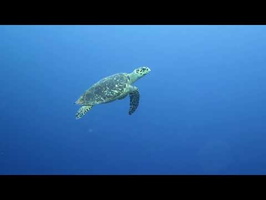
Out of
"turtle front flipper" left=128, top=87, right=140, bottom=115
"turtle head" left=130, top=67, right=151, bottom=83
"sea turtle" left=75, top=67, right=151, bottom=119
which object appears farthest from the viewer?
"turtle head" left=130, top=67, right=151, bottom=83

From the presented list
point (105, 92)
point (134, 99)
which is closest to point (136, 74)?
point (134, 99)

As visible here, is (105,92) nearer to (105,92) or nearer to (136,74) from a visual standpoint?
(105,92)

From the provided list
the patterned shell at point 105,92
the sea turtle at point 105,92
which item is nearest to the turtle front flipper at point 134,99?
the sea turtle at point 105,92

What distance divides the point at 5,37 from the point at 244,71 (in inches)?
889

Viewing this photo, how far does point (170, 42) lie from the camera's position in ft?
115

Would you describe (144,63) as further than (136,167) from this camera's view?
Yes

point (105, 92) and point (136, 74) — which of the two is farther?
point (136, 74)

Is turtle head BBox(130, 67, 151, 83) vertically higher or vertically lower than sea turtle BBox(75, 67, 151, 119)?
higher

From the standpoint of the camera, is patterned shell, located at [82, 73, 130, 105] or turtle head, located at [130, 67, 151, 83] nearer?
patterned shell, located at [82, 73, 130, 105]

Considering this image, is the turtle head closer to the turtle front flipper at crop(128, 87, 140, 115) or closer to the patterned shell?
the turtle front flipper at crop(128, 87, 140, 115)

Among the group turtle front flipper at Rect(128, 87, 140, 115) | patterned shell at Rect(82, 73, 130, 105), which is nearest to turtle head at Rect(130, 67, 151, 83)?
turtle front flipper at Rect(128, 87, 140, 115)
